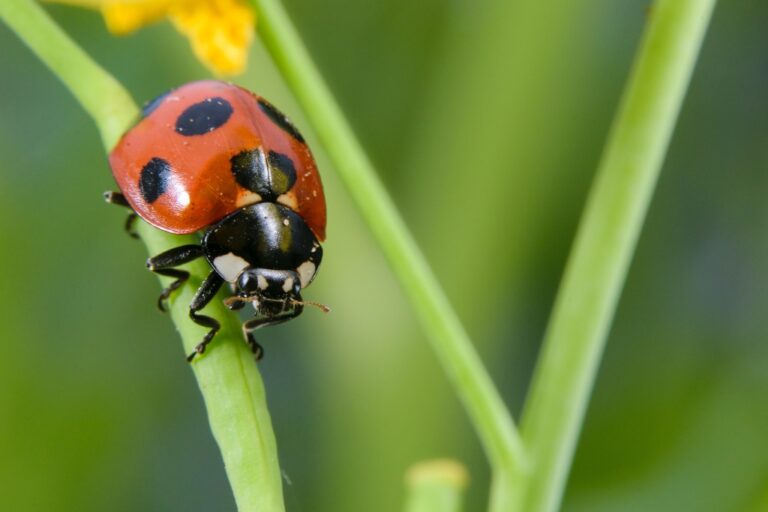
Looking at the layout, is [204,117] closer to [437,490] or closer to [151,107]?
[151,107]

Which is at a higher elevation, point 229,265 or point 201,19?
point 201,19

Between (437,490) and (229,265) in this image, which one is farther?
(229,265)

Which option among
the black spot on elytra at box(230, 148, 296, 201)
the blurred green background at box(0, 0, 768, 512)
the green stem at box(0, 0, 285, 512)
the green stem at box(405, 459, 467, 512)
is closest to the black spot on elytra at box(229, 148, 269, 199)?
the black spot on elytra at box(230, 148, 296, 201)

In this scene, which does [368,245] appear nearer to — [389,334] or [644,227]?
[389,334]

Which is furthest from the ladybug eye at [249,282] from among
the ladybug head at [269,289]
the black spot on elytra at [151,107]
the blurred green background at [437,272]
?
the blurred green background at [437,272]

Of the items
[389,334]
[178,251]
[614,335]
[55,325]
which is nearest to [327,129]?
[178,251]

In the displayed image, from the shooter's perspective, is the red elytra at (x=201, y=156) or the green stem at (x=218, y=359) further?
the red elytra at (x=201, y=156)

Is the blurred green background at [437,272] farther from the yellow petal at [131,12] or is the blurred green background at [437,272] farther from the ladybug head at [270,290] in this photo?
the yellow petal at [131,12]

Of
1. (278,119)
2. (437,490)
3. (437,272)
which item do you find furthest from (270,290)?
(437,272)
